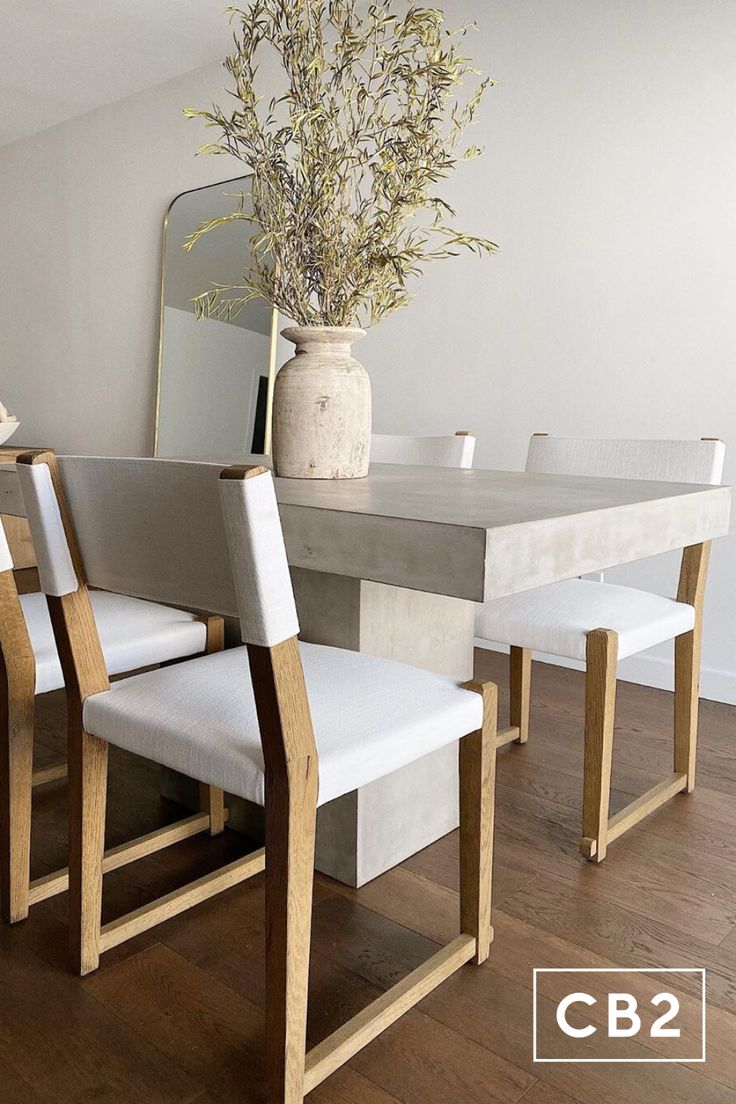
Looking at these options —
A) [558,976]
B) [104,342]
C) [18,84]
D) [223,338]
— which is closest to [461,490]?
[558,976]

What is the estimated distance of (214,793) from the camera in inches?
70.9

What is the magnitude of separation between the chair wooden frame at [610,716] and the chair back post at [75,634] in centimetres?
95

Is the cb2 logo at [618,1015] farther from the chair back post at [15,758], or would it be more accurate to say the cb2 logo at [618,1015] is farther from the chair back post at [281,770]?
the chair back post at [15,758]

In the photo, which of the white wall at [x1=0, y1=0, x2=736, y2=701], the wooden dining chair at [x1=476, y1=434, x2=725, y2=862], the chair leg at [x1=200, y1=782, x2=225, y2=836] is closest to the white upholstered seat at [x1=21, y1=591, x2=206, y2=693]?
the chair leg at [x1=200, y1=782, x2=225, y2=836]

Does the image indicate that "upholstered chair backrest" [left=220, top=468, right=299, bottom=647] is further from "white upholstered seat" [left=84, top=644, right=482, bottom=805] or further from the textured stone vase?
the textured stone vase

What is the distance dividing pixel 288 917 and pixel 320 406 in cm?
95

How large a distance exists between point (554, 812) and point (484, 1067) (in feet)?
2.75

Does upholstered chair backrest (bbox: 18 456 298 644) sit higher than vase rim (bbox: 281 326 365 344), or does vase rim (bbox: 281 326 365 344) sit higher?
vase rim (bbox: 281 326 365 344)

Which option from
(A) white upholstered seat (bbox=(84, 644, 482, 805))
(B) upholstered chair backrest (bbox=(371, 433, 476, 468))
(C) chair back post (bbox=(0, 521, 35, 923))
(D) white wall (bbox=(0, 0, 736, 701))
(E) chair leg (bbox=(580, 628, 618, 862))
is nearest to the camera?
(A) white upholstered seat (bbox=(84, 644, 482, 805))

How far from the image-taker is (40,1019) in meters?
1.28

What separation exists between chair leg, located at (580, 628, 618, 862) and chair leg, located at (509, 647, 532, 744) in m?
0.57

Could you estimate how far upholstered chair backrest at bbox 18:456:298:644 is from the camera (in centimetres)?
101

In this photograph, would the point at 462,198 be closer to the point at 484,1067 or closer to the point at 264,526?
the point at 264,526

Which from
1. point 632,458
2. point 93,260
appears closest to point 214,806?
point 632,458
